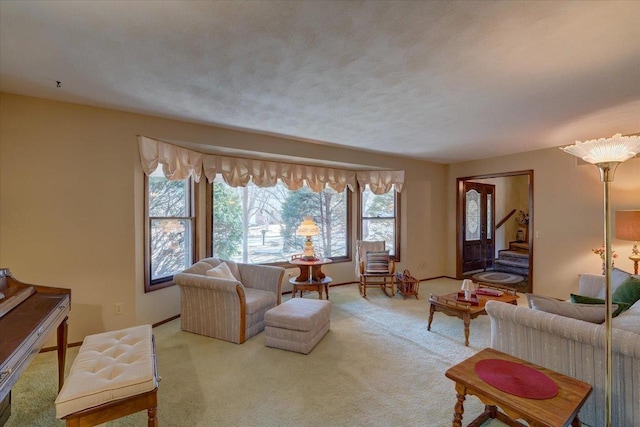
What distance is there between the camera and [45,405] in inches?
81.3

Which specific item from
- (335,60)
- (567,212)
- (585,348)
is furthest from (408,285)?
(335,60)

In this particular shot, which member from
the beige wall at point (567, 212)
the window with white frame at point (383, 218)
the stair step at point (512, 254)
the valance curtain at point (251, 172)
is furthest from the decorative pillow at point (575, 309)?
the stair step at point (512, 254)

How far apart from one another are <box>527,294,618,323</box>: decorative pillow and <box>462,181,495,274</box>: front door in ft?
14.0

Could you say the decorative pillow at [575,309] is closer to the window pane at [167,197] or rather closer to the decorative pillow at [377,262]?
the decorative pillow at [377,262]

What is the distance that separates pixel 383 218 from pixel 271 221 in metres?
2.30

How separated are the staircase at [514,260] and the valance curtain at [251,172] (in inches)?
151

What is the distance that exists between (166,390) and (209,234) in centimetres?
232

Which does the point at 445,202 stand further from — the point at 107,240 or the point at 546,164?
the point at 107,240

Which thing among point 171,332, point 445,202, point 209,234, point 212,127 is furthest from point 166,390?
point 445,202

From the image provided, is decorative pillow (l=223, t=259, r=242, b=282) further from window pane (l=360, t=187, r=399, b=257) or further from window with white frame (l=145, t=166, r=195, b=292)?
window pane (l=360, t=187, r=399, b=257)

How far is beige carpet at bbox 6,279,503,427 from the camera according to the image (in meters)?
1.96

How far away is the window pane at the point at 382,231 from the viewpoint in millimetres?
5836

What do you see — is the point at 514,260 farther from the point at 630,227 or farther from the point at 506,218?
the point at 630,227

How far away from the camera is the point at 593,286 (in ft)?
10.7
